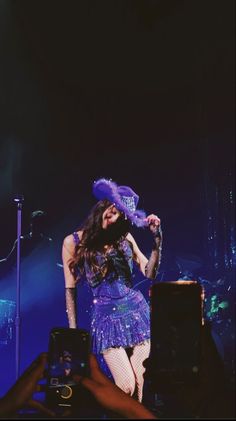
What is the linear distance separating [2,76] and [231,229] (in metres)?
3.07

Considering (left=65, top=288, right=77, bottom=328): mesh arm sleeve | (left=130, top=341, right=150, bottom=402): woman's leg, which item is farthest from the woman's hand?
(left=130, top=341, right=150, bottom=402): woman's leg

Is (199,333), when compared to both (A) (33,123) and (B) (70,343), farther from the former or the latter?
(A) (33,123)

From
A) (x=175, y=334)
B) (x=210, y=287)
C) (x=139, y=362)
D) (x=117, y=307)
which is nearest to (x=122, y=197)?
(x=117, y=307)

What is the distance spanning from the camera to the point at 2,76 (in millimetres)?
6480

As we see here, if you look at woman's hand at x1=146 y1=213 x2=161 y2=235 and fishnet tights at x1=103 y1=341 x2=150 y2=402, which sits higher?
woman's hand at x1=146 y1=213 x2=161 y2=235

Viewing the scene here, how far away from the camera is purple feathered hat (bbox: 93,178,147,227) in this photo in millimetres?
5684

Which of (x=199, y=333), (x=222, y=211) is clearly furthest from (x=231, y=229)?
(x=199, y=333)

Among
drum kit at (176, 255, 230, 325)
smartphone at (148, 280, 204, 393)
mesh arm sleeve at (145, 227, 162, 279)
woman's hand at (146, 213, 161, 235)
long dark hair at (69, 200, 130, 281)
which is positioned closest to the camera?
smartphone at (148, 280, 204, 393)

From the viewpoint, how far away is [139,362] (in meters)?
5.05

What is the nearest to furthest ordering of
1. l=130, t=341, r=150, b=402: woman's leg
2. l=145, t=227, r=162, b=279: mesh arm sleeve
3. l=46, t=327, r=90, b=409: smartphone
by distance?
l=46, t=327, r=90, b=409: smartphone, l=130, t=341, r=150, b=402: woman's leg, l=145, t=227, r=162, b=279: mesh arm sleeve

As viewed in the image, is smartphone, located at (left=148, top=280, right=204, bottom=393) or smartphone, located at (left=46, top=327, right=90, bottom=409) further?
smartphone, located at (left=46, top=327, right=90, bottom=409)

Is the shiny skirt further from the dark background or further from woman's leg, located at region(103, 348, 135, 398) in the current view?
the dark background

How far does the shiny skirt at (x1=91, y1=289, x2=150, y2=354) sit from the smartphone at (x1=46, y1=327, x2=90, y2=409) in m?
0.61

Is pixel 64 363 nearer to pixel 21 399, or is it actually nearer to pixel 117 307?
pixel 21 399
